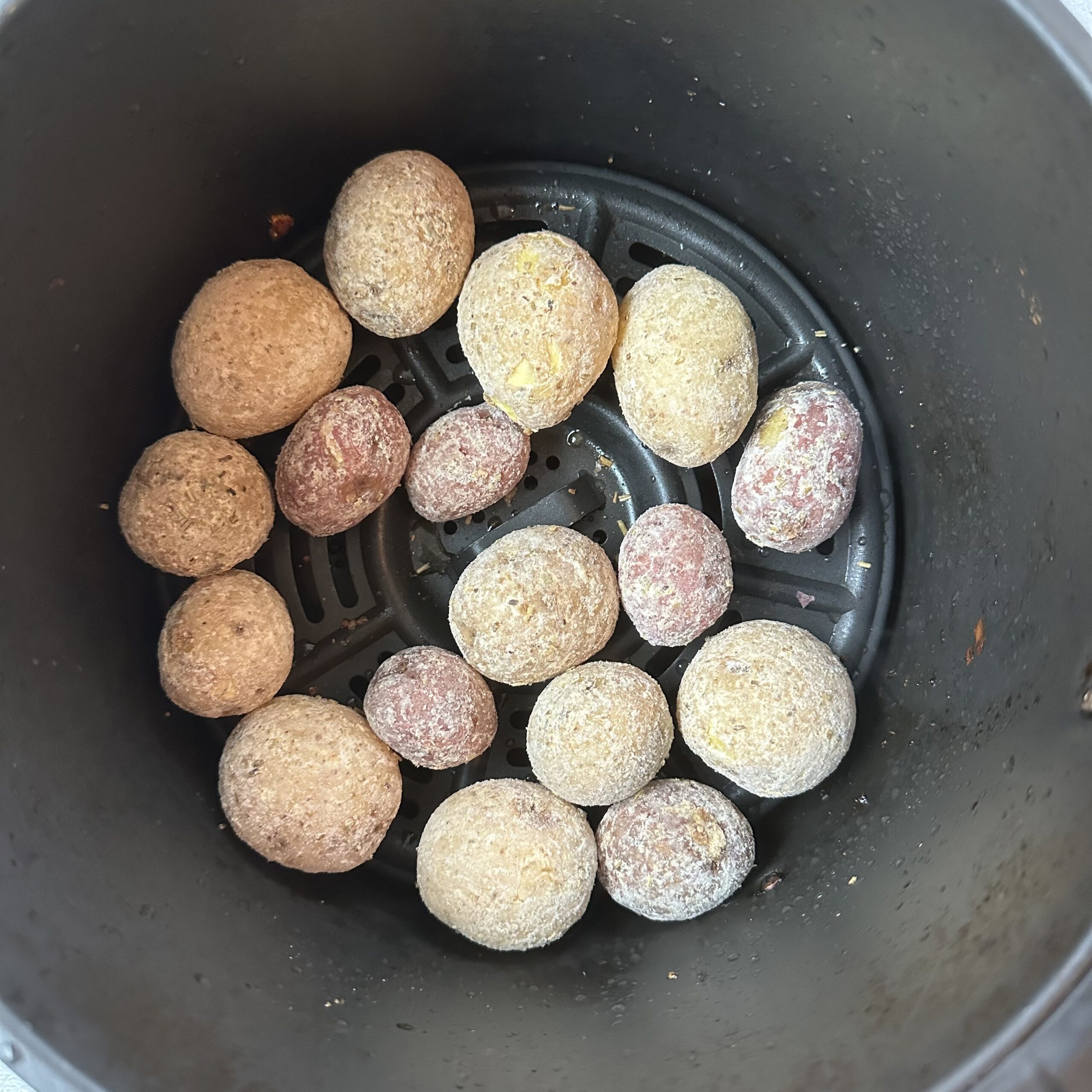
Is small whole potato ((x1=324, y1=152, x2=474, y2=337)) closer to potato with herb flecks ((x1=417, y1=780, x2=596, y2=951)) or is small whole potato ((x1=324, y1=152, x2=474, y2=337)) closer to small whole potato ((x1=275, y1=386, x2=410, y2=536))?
small whole potato ((x1=275, y1=386, x2=410, y2=536))

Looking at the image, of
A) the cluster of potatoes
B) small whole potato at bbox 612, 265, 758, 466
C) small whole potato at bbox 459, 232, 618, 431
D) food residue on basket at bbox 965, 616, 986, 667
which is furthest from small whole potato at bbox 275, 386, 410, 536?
food residue on basket at bbox 965, 616, 986, 667

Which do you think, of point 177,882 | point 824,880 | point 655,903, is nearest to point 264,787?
point 177,882

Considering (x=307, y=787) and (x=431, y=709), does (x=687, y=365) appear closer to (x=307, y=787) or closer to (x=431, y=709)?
(x=431, y=709)

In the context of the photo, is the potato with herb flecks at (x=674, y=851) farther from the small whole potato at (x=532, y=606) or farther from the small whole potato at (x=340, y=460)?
the small whole potato at (x=340, y=460)

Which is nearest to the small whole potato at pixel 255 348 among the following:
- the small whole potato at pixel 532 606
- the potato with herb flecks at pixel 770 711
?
A: the small whole potato at pixel 532 606

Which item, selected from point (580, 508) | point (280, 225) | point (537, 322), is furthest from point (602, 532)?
point (280, 225)

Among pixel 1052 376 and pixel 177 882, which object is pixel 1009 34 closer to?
pixel 1052 376
